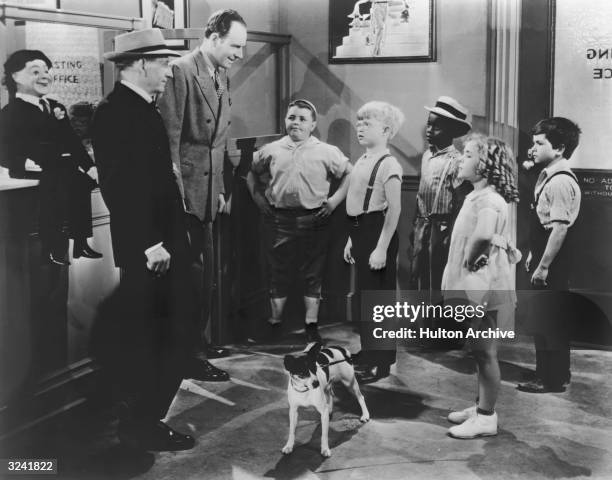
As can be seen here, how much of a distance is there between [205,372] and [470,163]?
4.72ft

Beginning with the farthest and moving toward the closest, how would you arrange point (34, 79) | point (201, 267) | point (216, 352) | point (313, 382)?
point (216, 352)
point (201, 267)
point (313, 382)
point (34, 79)

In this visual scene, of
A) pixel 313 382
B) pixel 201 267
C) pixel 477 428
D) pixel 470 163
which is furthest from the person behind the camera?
pixel 201 267

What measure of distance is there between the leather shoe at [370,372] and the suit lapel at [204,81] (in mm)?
1251

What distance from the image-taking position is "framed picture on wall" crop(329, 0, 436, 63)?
3260mm

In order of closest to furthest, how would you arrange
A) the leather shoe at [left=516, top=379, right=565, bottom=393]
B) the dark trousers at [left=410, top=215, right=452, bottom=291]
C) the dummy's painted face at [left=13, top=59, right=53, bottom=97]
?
the dummy's painted face at [left=13, top=59, right=53, bottom=97] → the dark trousers at [left=410, top=215, right=452, bottom=291] → the leather shoe at [left=516, top=379, right=565, bottom=393]

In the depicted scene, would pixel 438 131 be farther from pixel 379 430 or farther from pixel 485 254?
pixel 379 430

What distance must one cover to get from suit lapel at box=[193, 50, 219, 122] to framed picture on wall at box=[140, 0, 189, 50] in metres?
0.14

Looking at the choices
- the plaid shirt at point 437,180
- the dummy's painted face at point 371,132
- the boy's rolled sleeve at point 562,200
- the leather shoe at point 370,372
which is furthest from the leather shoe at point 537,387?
the dummy's painted face at point 371,132

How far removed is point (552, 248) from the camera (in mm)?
3502

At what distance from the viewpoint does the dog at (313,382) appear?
3107 millimetres

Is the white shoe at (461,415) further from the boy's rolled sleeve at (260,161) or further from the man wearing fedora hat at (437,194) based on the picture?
the boy's rolled sleeve at (260,161)

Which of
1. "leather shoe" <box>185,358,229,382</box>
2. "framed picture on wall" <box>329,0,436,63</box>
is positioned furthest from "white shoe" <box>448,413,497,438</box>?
"framed picture on wall" <box>329,0,436,63</box>

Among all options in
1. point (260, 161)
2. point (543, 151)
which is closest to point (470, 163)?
point (543, 151)

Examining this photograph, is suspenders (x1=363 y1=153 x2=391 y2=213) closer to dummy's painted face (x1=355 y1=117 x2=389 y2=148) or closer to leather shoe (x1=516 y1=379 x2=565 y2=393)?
dummy's painted face (x1=355 y1=117 x2=389 y2=148)
